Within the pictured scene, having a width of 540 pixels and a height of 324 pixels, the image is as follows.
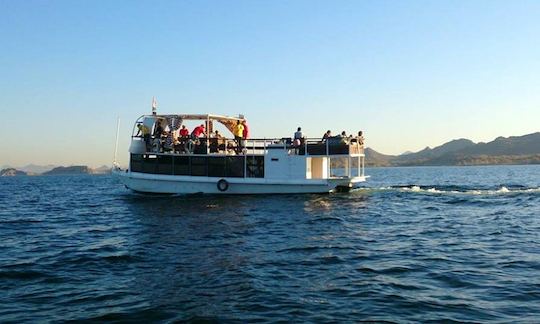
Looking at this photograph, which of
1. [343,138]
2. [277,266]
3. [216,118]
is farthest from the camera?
[216,118]

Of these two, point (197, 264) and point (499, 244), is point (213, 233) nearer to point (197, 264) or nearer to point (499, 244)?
point (197, 264)

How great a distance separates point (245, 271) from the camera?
11695 millimetres

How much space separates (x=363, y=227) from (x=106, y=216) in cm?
1244

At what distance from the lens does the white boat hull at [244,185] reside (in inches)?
1236

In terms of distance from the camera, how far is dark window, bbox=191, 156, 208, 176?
31.9 meters

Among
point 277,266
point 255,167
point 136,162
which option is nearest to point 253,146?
point 255,167

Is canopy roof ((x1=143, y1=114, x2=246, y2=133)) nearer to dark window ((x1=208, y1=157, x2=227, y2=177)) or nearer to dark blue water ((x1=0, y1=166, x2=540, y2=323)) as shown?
dark window ((x1=208, y1=157, x2=227, y2=177))

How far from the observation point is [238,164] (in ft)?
105

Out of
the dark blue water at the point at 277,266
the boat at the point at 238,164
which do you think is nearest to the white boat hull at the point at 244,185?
→ the boat at the point at 238,164

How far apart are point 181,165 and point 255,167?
188 inches

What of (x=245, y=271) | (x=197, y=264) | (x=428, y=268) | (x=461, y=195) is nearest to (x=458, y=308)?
(x=428, y=268)

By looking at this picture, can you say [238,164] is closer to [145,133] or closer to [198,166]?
[198,166]

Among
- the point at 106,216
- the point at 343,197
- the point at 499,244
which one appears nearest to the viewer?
the point at 499,244

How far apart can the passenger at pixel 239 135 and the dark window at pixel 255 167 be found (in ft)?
3.89
